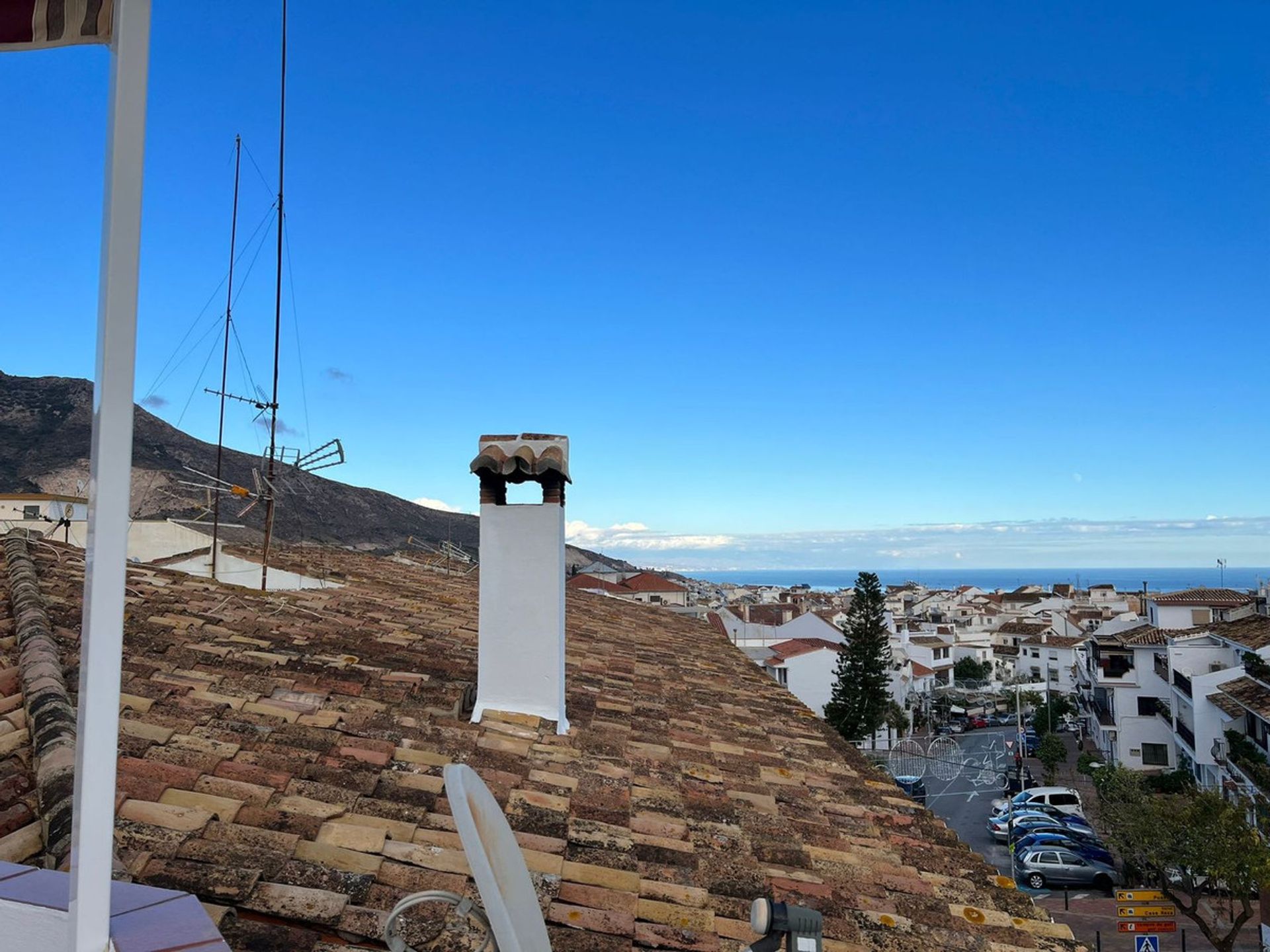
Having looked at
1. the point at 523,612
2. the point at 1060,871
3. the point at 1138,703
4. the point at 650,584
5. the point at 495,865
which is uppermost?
the point at 523,612

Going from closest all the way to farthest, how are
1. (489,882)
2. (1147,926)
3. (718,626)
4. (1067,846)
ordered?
1. (489,882)
2. (1147,926)
3. (718,626)
4. (1067,846)

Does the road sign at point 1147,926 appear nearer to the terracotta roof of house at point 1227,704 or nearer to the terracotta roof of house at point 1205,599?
the terracotta roof of house at point 1227,704

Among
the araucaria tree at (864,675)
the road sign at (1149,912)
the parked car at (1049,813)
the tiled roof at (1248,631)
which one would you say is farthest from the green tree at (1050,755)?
the road sign at (1149,912)

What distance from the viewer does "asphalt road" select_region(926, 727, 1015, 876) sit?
2416cm

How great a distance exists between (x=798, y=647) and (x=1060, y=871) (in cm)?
2178

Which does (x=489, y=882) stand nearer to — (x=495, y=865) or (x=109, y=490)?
(x=495, y=865)

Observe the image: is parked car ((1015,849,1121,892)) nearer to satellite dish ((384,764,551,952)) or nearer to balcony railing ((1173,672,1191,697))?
balcony railing ((1173,672,1191,697))

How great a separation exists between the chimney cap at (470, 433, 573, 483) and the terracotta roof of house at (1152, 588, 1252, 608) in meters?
44.2

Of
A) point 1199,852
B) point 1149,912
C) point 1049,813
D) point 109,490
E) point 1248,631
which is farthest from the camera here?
point 1248,631

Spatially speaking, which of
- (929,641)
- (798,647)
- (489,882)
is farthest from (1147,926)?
(929,641)

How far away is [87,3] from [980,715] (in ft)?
192

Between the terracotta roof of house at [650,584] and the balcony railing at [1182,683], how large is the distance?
3286 centimetres

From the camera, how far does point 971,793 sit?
32375 millimetres

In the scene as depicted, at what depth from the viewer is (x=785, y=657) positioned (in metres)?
40.7
